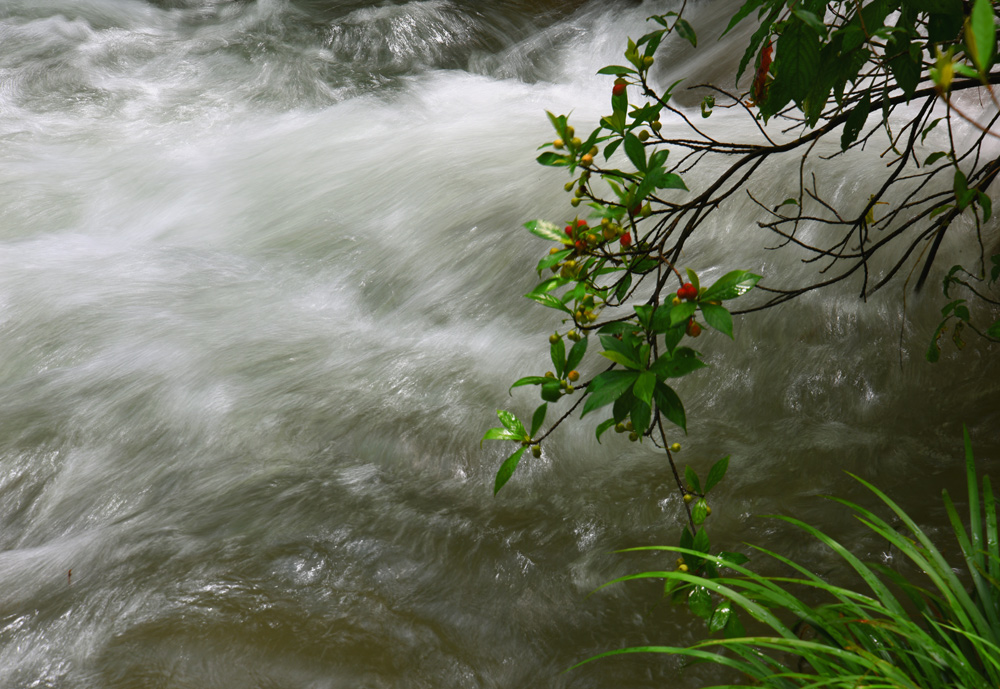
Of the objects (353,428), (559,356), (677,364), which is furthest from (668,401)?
(353,428)

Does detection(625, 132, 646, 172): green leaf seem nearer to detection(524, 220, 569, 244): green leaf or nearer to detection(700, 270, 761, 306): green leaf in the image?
detection(524, 220, 569, 244): green leaf

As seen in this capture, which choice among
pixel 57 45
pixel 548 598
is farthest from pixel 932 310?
pixel 57 45

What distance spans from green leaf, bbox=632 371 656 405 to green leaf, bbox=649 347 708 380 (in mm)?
20

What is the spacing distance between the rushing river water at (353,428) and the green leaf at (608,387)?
82 centimetres

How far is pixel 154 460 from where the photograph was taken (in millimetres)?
2158

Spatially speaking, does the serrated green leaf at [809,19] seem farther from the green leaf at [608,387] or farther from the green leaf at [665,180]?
the green leaf at [608,387]

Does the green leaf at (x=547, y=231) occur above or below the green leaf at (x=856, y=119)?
below

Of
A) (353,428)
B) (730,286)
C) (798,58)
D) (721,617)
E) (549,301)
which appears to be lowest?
(353,428)

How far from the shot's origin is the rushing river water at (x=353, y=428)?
176cm

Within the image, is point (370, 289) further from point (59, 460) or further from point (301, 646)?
point (301, 646)

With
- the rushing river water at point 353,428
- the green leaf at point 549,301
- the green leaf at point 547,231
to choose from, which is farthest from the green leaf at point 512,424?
the rushing river water at point 353,428

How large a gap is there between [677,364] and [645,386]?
64 millimetres

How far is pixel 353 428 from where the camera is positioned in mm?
2232

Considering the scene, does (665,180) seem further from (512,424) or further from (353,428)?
(353,428)
